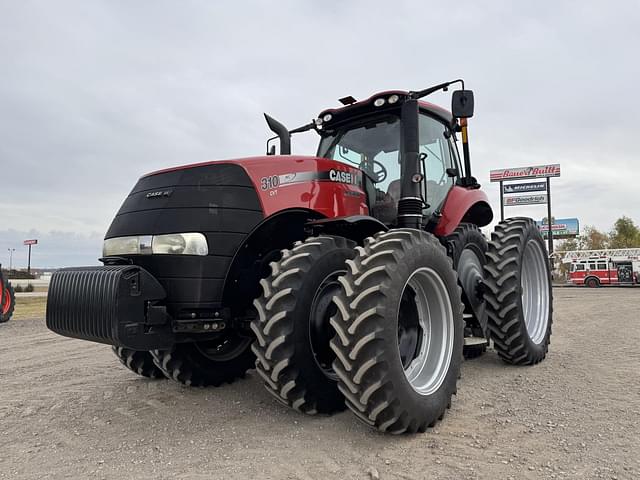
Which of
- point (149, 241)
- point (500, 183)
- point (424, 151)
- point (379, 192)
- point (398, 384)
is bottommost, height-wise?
point (398, 384)

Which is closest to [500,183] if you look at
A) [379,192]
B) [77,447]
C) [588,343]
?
[588,343]

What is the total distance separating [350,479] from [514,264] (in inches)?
123

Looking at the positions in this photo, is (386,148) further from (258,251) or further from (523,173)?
(523,173)

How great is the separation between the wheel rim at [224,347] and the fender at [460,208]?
227 centimetres

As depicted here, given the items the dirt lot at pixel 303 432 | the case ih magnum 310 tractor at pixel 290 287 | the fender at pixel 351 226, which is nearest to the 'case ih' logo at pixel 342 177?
the case ih magnum 310 tractor at pixel 290 287

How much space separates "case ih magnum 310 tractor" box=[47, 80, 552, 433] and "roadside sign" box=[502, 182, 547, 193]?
4066 cm

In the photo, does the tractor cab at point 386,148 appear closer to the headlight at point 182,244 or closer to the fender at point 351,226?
the fender at point 351,226

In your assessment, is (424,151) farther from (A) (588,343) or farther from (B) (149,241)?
(A) (588,343)

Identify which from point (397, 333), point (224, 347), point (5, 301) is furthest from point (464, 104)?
point (5, 301)

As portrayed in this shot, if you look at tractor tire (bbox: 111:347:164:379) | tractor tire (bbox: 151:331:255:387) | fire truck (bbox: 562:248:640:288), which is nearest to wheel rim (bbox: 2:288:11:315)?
tractor tire (bbox: 111:347:164:379)

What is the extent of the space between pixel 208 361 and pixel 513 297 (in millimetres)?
3002

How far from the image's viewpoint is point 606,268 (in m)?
32.7

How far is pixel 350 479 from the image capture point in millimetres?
2502

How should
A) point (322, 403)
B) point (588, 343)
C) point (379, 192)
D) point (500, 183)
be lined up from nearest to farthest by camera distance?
point (322, 403)
point (379, 192)
point (588, 343)
point (500, 183)
